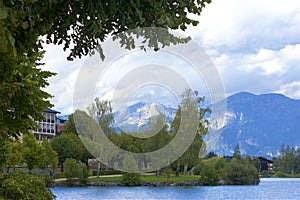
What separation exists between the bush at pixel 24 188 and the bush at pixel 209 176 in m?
47.4

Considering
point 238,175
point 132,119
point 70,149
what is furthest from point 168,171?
point 132,119

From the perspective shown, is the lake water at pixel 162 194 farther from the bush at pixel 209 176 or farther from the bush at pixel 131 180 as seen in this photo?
the bush at pixel 209 176

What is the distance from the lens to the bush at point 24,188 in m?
18.8

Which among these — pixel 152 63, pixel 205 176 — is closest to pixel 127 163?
pixel 205 176

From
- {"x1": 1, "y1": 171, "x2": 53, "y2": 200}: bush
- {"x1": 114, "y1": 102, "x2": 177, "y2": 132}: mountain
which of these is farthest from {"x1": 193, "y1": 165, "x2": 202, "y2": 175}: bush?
{"x1": 1, "y1": 171, "x2": 53, "y2": 200}: bush

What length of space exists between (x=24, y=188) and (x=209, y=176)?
49.5m

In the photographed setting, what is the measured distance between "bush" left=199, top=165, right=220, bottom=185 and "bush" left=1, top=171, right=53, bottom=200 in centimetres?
4741

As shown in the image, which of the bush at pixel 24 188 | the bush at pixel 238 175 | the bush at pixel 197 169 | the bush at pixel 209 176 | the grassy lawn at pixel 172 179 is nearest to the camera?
the bush at pixel 24 188

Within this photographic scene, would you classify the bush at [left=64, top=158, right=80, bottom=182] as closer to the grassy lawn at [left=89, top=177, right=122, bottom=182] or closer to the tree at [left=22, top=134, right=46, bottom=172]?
the grassy lawn at [left=89, top=177, right=122, bottom=182]

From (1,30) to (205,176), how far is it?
64.6 meters

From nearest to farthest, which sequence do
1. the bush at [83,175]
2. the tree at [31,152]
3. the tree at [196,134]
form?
the tree at [196,134] < the tree at [31,152] < the bush at [83,175]

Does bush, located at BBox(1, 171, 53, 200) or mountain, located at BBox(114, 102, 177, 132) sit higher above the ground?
mountain, located at BBox(114, 102, 177, 132)

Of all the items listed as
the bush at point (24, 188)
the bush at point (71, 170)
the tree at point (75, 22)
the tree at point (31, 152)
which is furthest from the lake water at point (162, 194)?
the tree at point (75, 22)

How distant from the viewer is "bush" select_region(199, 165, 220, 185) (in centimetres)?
6619
